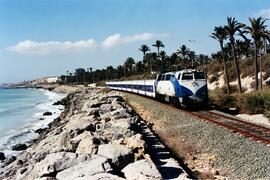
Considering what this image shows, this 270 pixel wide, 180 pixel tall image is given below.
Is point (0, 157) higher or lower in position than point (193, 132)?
lower

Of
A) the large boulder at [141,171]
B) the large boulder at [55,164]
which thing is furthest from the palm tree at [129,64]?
the large boulder at [141,171]

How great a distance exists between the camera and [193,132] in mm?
18141

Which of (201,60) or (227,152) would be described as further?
(201,60)

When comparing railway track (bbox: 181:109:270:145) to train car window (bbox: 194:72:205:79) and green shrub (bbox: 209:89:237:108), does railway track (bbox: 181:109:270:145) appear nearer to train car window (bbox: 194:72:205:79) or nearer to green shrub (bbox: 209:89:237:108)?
train car window (bbox: 194:72:205:79)

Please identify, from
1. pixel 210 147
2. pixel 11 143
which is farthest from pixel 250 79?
pixel 210 147

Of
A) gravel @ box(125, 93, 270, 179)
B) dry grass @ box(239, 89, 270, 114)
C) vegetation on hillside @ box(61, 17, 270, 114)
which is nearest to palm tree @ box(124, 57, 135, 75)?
vegetation on hillside @ box(61, 17, 270, 114)

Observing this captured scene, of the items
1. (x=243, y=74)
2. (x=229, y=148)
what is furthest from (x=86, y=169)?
(x=243, y=74)

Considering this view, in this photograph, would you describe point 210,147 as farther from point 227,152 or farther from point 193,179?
point 193,179

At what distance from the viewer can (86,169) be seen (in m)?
10.3

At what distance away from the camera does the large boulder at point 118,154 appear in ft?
36.5

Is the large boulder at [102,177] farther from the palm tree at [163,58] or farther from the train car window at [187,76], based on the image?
the palm tree at [163,58]

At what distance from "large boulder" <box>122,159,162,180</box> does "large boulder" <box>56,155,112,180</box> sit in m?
0.48

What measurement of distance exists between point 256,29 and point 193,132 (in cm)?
3088

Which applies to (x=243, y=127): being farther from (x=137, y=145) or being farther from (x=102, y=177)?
(x=102, y=177)
